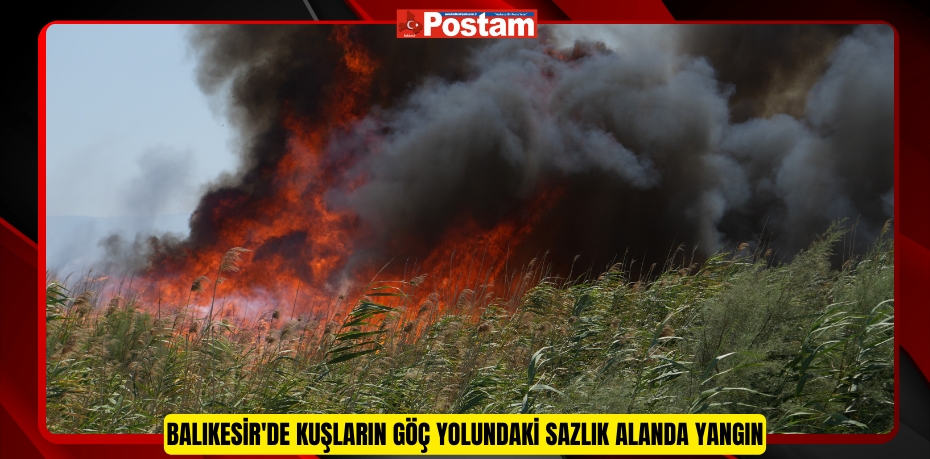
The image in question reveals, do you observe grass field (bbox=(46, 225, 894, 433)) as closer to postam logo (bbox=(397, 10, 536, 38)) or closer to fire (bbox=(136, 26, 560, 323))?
fire (bbox=(136, 26, 560, 323))

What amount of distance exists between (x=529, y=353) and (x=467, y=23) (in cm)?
221

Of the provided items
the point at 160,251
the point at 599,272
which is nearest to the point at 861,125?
the point at 599,272

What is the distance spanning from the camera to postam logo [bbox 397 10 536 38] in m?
4.12

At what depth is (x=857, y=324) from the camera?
3.99 meters
